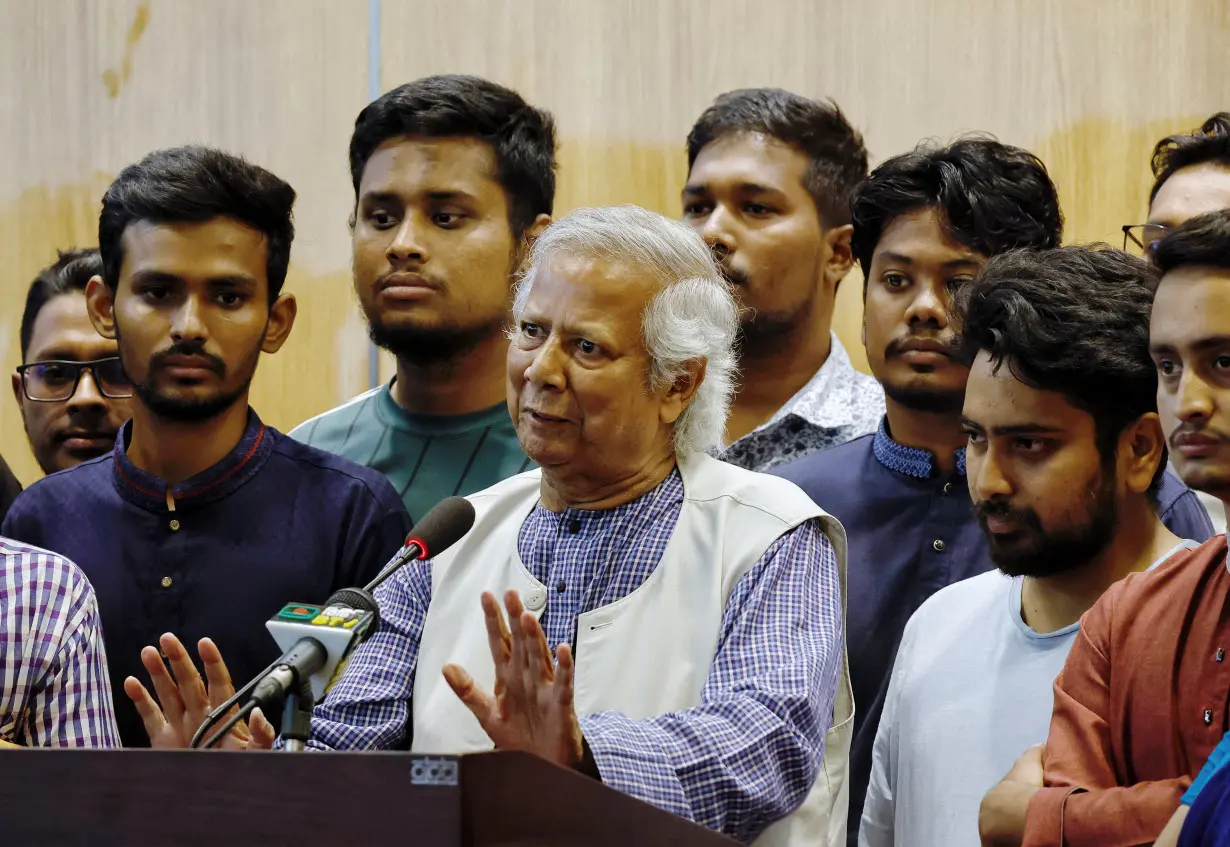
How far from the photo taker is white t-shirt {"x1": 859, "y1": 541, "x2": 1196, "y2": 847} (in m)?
2.51

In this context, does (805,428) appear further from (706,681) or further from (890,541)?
(706,681)

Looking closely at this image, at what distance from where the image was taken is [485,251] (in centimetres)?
344

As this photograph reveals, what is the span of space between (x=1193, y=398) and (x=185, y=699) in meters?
1.34

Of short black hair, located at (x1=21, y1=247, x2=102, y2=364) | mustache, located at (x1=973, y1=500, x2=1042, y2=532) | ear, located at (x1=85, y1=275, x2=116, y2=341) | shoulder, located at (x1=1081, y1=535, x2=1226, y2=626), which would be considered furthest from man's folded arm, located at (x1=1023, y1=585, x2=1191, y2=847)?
short black hair, located at (x1=21, y1=247, x2=102, y2=364)

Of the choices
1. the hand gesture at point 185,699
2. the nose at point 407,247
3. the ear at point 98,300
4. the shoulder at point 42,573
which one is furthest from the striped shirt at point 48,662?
the nose at point 407,247

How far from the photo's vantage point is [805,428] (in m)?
3.51

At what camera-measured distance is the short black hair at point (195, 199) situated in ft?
10.1

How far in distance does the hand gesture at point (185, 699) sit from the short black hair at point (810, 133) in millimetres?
1825

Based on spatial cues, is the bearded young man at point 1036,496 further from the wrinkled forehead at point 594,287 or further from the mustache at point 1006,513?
the wrinkled forehead at point 594,287

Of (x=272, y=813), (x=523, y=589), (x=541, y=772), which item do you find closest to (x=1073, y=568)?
(x=523, y=589)

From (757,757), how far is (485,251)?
1518mm

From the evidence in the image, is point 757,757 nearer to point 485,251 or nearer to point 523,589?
point 523,589

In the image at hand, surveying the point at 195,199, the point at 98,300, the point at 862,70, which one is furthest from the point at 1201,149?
the point at 98,300

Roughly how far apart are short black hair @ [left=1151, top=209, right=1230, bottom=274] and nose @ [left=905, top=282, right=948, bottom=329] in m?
0.90
